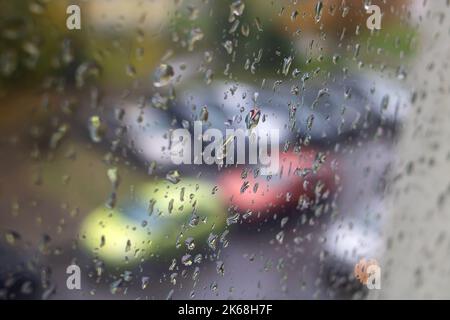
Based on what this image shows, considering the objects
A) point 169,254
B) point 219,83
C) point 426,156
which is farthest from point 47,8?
point 426,156

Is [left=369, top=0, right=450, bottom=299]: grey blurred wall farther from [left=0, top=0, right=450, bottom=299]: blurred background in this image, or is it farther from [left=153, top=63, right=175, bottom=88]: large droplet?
[left=153, top=63, right=175, bottom=88]: large droplet

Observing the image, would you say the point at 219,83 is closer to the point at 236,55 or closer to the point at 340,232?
the point at 236,55

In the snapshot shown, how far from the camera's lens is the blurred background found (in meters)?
0.81

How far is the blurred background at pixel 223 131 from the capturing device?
812 millimetres

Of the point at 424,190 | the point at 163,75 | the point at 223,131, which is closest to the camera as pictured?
the point at 163,75

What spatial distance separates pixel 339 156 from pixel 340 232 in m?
0.17

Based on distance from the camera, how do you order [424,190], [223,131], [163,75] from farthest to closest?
[424,190] → [223,131] → [163,75]

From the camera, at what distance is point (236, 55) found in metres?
1.05

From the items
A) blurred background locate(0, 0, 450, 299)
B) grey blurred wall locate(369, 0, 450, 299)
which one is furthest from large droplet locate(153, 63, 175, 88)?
grey blurred wall locate(369, 0, 450, 299)

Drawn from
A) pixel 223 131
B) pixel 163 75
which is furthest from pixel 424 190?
pixel 163 75

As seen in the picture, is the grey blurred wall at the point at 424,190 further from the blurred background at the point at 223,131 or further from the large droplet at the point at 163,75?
the large droplet at the point at 163,75

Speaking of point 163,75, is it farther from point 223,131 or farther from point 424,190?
point 424,190

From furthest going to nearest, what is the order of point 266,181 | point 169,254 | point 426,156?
point 426,156 < point 266,181 < point 169,254

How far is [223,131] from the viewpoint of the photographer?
106 cm
